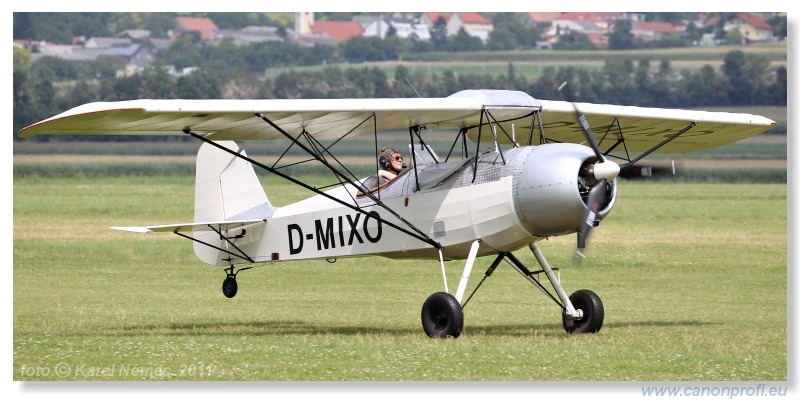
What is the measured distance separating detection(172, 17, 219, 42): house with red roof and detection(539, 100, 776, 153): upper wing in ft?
279

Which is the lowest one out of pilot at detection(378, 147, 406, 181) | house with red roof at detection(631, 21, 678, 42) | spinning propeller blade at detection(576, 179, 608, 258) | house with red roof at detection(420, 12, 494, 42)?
house with red roof at detection(631, 21, 678, 42)

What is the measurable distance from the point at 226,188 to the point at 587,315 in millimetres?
5399

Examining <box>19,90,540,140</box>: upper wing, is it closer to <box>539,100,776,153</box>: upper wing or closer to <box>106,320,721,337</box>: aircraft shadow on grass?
<box>539,100,776,153</box>: upper wing

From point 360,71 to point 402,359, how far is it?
6652cm

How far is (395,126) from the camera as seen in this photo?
583 inches

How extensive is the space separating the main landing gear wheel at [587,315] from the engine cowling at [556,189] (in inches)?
50.5

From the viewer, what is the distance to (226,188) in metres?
17.5

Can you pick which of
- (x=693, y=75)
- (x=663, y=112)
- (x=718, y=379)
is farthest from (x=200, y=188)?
(x=693, y=75)

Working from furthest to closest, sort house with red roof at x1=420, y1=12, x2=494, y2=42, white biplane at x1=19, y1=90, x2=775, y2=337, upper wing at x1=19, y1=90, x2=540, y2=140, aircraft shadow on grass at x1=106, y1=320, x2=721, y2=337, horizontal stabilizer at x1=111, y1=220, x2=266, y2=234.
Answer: house with red roof at x1=420, y1=12, x2=494, y2=42 → horizontal stabilizer at x1=111, y1=220, x2=266, y2=234 → aircraft shadow on grass at x1=106, y1=320, x2=721, y2=337 → white biplane at x1=19, y1=90, x2=775, y2=337 → upper wing at x1=19, y1=90, x2=540, y2=140

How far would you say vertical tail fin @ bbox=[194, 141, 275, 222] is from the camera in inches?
677

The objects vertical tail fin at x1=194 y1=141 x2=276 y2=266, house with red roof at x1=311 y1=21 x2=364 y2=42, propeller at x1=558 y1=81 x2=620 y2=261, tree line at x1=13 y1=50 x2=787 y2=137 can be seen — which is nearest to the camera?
propeller at x1=558 y1=81 x2=620 y2=261

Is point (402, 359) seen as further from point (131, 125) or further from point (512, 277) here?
point (512, 277)

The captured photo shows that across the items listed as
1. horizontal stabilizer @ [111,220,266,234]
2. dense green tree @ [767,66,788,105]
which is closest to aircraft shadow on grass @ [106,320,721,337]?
horizontal stabilizer @ [111,220,266,234]

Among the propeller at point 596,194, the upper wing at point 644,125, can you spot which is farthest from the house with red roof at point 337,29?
the propeller at point 596,194
